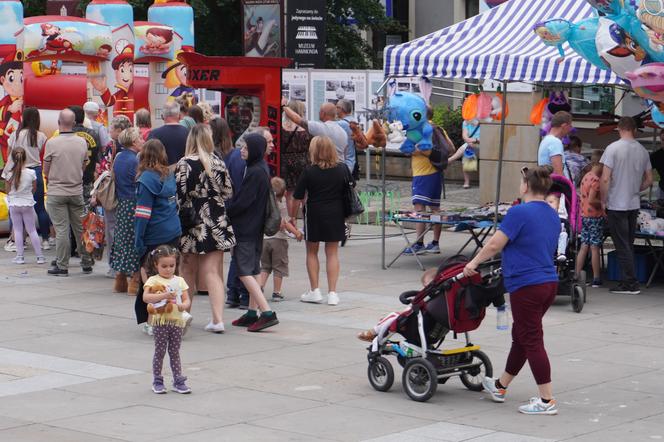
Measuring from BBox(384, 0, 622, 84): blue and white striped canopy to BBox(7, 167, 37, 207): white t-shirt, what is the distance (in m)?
4.37

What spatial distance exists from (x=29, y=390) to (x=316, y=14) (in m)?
14.1

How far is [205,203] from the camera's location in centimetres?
1096

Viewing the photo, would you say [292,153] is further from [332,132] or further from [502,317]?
[502,317]

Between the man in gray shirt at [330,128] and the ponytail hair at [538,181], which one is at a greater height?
the man in gray shirt at [330,128]

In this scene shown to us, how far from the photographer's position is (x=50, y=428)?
7.87m

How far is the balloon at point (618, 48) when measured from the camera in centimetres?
1237

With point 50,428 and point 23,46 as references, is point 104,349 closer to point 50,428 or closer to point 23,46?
point 50,428

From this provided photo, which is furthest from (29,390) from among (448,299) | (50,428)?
(448,299)

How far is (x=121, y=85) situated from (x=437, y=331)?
582 inches

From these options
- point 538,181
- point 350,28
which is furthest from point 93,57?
point 350,28

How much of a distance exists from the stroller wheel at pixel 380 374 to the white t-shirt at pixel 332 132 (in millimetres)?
6271

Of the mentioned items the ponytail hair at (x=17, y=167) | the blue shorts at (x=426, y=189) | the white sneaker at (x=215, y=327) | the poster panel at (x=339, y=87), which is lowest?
the white sneaker at (x=215, y=327)

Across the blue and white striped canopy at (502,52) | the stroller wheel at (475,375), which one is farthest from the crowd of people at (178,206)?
the stroller wheel at (475,375)

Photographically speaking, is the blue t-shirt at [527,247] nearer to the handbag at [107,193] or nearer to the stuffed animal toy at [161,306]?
the stuffed animal toy at [161,306]
